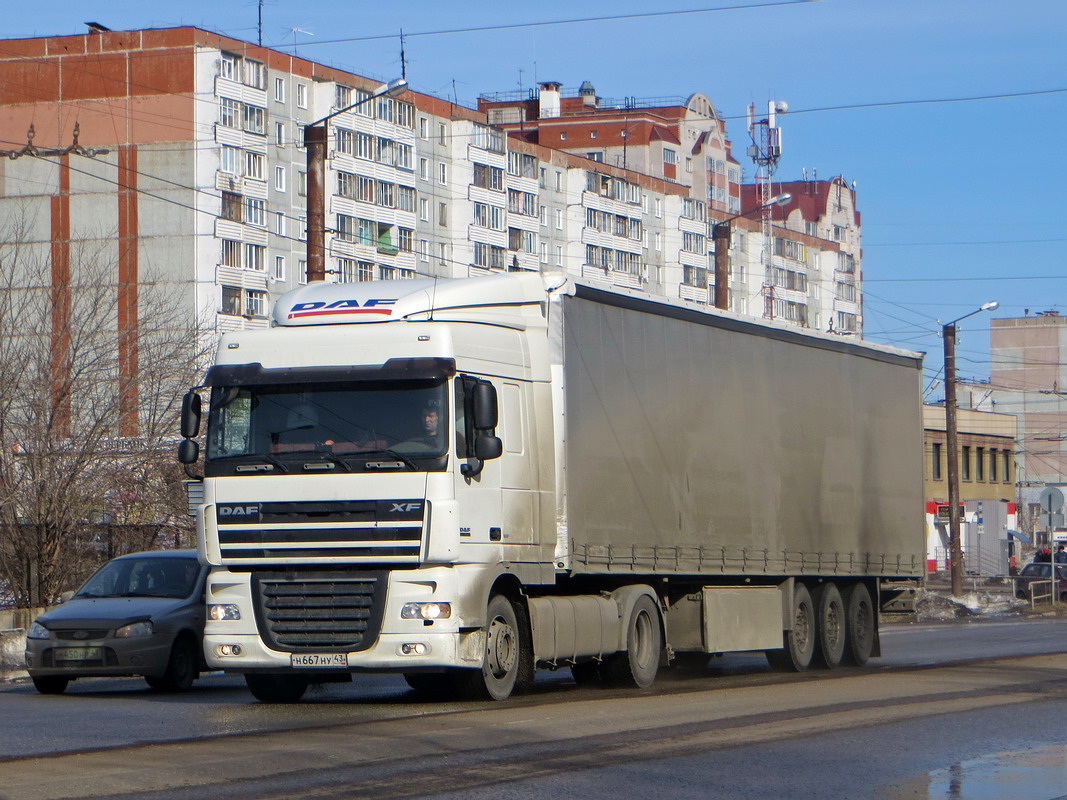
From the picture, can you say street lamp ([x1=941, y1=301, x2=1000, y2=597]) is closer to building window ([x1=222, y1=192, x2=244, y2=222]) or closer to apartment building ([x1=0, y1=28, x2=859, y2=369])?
apartment building ([x1=0, y1=28, x2=859, y2=369])

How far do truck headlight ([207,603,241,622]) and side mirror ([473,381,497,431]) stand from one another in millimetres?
2567

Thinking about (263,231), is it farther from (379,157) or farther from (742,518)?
(742,518)

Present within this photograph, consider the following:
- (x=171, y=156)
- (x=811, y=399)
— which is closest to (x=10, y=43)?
(x=171, y=156)

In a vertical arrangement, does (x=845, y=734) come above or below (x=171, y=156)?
below

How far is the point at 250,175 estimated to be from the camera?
8125cm

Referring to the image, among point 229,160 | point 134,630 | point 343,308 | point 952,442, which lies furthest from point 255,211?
point 343,308

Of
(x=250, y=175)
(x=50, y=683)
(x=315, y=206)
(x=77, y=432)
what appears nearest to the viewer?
(x=50, y=683)

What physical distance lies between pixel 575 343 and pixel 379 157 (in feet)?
246

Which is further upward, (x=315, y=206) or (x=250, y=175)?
(x=250, y=175)

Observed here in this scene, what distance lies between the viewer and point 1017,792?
9195 mm

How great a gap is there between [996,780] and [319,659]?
5867mm

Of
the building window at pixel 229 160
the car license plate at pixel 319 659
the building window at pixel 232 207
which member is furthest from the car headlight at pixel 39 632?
the building window at pixel 229 160

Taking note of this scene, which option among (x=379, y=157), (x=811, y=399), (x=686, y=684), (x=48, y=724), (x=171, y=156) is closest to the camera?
(x=48, y=724)

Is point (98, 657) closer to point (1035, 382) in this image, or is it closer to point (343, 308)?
point (343, 308)
